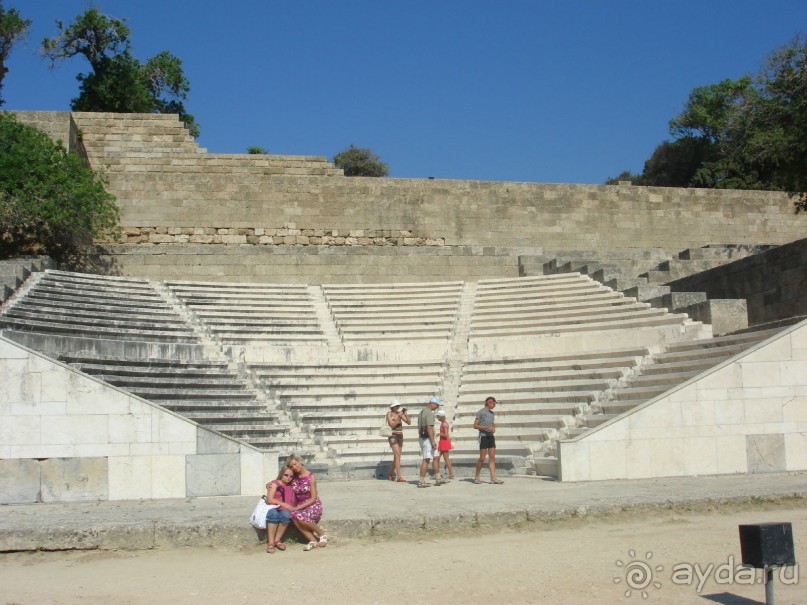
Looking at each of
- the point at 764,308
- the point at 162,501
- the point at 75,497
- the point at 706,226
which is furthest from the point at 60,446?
the point at 706,226

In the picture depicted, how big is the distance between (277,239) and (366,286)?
3.59m

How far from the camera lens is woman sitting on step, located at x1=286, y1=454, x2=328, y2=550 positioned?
7.72m

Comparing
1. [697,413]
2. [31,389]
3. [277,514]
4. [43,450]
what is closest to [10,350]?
[31,389]

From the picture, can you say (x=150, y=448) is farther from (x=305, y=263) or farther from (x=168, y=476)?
(x=305, y=263)

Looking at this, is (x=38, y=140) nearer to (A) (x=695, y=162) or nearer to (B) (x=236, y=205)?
(B) (x=236, y=205)

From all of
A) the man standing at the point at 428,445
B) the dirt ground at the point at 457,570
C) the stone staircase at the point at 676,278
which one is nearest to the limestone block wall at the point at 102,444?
the man standing at the point at 428,445

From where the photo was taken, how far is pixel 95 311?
15023 mm

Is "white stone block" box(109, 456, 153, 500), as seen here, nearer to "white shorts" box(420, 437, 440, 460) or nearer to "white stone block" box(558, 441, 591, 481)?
"white shorts" box(420, 437, 440, 460)

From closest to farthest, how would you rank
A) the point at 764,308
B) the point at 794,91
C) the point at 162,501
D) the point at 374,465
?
the point at 162,501 → the point at 374,465 → the point at 764,308 → the point at 794,91

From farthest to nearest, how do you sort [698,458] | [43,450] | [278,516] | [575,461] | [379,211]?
[379,211] → [698,458] → [575,461] → [43,450] → [278,516]

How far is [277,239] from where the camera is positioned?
70.6 feet

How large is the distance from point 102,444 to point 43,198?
9.01 metres

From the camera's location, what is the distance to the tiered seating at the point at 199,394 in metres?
12.0

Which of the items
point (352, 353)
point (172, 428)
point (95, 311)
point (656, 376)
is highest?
point (95, 311)
